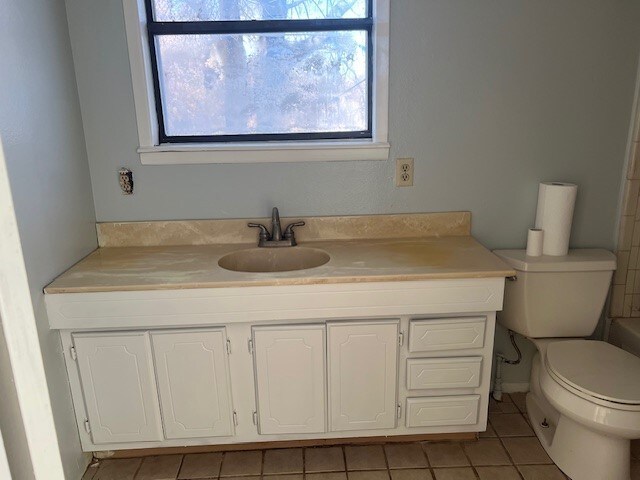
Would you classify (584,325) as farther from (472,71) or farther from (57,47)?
(57,47)

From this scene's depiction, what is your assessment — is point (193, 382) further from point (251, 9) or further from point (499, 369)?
point (251, 9)

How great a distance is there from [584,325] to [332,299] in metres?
1.12

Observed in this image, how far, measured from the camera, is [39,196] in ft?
5.16

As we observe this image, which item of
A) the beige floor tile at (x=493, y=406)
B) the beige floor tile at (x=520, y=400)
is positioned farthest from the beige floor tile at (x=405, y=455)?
the beige floor tile at (x=520, y=400)

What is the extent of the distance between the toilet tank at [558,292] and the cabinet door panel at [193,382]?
121 centimetres

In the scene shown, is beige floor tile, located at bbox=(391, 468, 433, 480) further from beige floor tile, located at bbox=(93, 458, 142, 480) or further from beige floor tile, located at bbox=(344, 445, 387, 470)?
beige floor tile, located at bbox=(93, 458, 142, 480)

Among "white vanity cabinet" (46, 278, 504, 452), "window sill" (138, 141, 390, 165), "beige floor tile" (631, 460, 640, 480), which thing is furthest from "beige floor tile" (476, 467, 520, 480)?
"window sill" (138, 141, 390, 165)

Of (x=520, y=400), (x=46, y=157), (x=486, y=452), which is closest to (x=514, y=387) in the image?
(x=520, y=400)

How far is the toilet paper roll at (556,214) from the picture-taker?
1881mm

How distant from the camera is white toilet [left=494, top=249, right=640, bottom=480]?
1.53 meters

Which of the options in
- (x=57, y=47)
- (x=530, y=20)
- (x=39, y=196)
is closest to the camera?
(x=39, y=196)

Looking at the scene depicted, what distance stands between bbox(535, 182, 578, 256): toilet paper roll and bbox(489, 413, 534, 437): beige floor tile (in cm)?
76

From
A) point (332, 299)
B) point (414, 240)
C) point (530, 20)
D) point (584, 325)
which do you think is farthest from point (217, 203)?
point (584, 325)

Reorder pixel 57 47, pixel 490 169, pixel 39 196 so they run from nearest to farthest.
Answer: pixel 39 196 → pixel 57 47 → pixel 490 169
